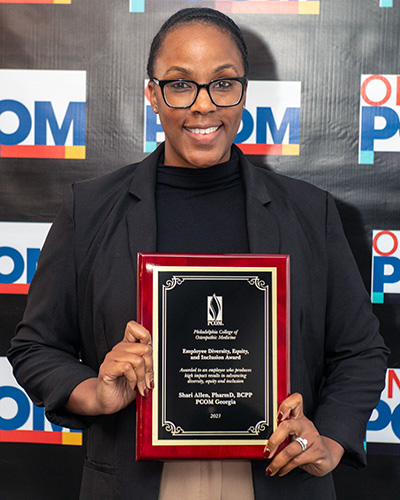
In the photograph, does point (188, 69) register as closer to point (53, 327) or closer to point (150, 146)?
point (53, 327)

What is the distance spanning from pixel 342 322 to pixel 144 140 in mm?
909

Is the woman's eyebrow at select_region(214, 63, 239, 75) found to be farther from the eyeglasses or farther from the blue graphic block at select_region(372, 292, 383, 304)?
the blue graphic block at select_region(372, 292, 383, 304)

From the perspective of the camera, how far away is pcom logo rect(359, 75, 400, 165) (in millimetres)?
1766

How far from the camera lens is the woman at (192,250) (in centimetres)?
110

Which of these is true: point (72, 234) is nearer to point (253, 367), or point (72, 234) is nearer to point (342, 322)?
point (253, 367)

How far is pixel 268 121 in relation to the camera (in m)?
1.79

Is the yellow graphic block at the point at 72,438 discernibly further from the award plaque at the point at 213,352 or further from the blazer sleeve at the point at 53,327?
the award plaque at the point at 213,352

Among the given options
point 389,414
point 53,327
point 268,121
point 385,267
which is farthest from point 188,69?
point 389,414

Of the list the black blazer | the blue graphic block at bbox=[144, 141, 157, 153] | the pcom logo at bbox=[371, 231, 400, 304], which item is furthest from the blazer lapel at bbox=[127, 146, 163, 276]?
the pcom logo at bbox=[371, 231, 400, 304]

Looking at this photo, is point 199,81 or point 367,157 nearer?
point 199,81

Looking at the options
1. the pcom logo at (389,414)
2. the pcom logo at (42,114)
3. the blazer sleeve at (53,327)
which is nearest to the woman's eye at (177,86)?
the blazer sleeve at (53,327)

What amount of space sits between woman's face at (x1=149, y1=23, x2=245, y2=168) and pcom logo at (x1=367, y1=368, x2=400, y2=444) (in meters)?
0.95

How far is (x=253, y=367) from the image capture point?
3.37 ft

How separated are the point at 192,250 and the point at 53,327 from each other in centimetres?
31
